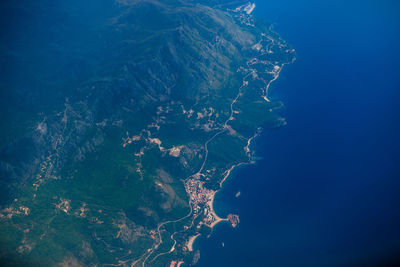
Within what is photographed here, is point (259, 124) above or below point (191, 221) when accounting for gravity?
above

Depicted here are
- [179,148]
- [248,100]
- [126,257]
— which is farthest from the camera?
[248,100]

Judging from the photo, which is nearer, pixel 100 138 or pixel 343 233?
pixel 343 233

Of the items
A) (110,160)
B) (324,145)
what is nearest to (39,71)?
(110,160)

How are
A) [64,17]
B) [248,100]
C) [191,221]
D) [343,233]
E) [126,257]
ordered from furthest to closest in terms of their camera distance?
[64,17] < [248,100] < [191,221] < [126,257] < [343,233]

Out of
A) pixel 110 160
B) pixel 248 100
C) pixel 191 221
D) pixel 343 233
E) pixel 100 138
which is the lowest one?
pixel 343 233

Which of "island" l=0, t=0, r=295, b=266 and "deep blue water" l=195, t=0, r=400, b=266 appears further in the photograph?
"island" l=0, t=0, r=295, b=266

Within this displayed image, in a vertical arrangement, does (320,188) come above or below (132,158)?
below

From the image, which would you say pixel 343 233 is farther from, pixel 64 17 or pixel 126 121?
pixel 64 17

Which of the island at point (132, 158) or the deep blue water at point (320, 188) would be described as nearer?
the deep blue water at point (320, 188)

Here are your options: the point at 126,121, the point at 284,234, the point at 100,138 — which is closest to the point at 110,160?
the point at 100,138

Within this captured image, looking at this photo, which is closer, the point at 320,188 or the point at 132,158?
the point at 320,188
